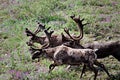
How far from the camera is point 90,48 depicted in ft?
39.5

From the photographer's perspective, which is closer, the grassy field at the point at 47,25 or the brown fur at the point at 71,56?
the brown fur at the point at 71,56

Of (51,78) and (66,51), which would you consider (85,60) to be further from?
(51,78)

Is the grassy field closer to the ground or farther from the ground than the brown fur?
closer to the ground

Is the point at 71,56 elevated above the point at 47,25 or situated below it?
above

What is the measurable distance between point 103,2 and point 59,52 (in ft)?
34.1

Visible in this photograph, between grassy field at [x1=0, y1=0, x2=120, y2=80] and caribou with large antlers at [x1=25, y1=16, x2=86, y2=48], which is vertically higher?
caribou with large antlers at [x1=25, y1=16, x2=86, y2=48]

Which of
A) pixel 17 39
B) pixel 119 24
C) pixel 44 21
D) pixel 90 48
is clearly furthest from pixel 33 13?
pixel 90 48

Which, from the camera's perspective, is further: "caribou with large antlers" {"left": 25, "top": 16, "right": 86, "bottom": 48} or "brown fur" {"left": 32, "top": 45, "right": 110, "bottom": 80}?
"caribou with large antlers" {"left": 25, "top": 16, "right": 86, "bottom": 48}

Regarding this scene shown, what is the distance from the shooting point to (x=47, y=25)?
1734 cm

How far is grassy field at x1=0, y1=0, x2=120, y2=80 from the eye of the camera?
12173 millimetres

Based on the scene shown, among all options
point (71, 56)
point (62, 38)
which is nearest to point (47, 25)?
point (62, 38)

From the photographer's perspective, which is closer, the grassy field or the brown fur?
the brown fur

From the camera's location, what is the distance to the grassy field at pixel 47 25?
479 inches

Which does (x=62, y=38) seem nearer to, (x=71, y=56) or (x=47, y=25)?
(x=71, y=56)
